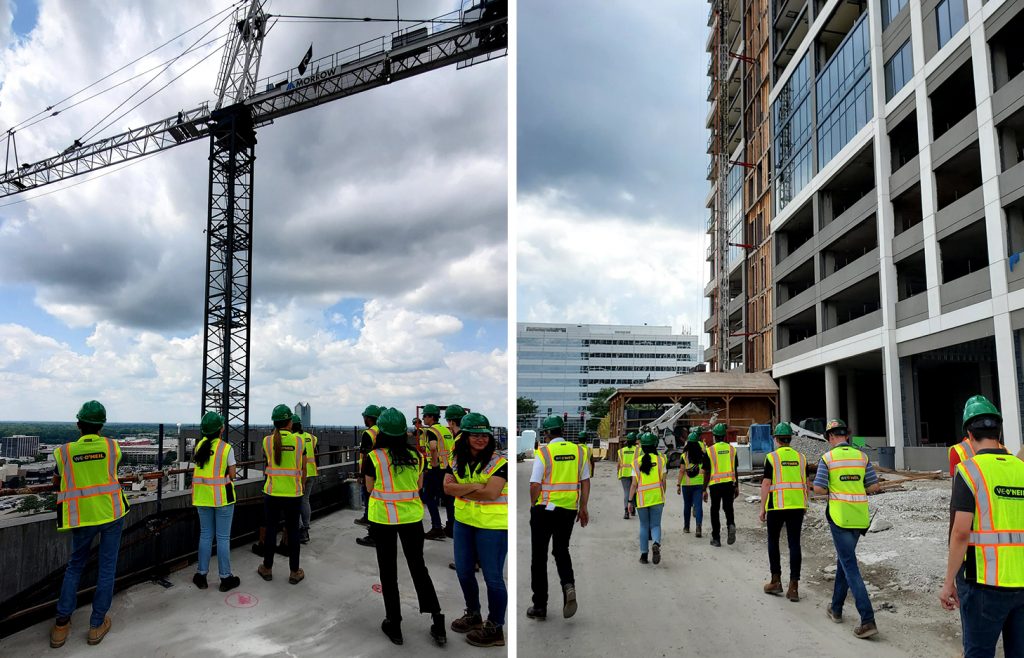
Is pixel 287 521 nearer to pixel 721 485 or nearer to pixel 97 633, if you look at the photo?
pixel 97 633

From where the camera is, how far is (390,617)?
14.7ft

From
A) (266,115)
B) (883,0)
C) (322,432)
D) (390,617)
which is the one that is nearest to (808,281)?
(883,0)

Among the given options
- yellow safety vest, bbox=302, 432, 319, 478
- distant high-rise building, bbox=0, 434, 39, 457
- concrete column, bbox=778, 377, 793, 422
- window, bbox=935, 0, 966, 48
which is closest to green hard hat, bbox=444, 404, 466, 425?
yellow safety vest, bbox=302, 432, 319, 478

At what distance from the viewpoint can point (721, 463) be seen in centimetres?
788

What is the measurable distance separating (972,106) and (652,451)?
1745 centimetres

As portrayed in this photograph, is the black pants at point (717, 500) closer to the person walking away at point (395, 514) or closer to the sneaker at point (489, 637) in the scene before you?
the sneaker at point (489, 637)

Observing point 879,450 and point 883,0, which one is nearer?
point 879,450

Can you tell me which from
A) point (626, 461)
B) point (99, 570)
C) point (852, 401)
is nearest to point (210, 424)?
point (99, 570)

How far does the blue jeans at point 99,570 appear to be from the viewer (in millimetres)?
4324

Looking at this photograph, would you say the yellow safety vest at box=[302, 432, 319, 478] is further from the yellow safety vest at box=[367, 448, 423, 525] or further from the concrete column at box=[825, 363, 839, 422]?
the concrete column at box=[825, 363, 839, 422]

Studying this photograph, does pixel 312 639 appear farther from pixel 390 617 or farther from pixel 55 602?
pixel 55 602

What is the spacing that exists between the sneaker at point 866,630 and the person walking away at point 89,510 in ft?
16.6

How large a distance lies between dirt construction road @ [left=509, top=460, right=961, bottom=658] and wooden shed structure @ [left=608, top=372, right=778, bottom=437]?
1358 cm

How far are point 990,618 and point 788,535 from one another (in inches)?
100
